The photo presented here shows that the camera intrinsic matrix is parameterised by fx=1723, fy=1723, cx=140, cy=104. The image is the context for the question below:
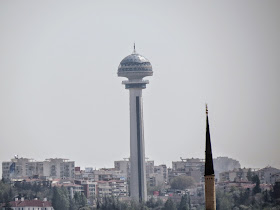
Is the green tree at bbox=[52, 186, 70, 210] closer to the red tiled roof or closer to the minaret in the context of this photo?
the red tiled roof

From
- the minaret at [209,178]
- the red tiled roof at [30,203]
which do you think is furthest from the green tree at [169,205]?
the minaret at [209,178]

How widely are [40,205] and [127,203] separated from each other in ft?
31.7

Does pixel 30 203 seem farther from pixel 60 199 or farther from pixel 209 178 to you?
pixel 209 178

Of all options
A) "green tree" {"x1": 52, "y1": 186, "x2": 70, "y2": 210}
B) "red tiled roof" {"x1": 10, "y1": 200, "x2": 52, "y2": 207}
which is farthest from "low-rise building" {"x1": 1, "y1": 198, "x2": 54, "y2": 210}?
"green tree" {"x1": 52, "y1": 186, "x2": 70, "y2": 210}

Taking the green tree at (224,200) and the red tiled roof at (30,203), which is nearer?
the green tree at (224,200)

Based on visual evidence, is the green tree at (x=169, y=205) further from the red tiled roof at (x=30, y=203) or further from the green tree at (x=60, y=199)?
the red tiled roof at (x=30, y=203)

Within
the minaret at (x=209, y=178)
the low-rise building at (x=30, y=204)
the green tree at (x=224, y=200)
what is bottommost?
the minaret at (x=209, y=178)

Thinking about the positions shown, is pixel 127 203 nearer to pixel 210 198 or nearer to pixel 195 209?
pixel 195 209

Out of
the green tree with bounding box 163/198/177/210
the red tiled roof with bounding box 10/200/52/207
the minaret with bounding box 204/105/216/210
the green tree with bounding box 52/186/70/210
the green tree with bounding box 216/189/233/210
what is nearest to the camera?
the minaret with bounding box 204/105/216/210

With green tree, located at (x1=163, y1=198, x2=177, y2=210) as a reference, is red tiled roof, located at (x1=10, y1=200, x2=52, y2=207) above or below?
above

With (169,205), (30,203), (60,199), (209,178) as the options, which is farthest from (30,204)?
(209,178)

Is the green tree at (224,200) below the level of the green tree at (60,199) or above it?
below

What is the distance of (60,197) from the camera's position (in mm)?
184625

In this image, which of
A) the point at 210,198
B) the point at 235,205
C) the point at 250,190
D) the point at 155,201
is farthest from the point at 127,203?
the point at 210,198
